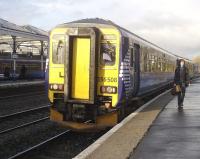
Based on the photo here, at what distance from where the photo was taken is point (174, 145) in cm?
902

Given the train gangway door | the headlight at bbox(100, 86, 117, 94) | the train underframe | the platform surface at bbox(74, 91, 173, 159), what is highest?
the train gangway door

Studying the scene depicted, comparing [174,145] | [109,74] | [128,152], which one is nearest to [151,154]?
[128,152]

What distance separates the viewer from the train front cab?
41.0 ft

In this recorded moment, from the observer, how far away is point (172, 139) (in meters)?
9.77

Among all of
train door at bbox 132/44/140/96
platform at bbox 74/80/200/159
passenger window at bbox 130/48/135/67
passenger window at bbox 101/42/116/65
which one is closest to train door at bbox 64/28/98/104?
passenger window at bbox 101/42/116/65

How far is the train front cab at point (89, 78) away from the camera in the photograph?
12508 millimetres

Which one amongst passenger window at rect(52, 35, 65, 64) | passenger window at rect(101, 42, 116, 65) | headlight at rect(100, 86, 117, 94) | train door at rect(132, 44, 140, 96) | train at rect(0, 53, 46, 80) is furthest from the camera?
train at rect(0, 53, 46, 80)

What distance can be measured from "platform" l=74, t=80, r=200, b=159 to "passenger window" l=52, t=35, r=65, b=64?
251cm

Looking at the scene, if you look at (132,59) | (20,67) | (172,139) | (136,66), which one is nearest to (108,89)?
(132,59)

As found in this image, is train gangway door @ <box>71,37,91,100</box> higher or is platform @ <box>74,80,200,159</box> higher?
train gangway door @ <box>71,37,91,100</box>

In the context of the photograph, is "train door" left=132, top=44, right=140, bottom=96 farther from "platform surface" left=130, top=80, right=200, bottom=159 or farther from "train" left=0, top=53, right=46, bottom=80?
"train" left=0, top=53, right=46, bottom=80

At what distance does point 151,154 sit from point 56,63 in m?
5.77

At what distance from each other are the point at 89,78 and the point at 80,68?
1.37ft

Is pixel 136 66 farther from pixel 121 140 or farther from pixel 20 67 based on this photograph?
pixel 20 67
